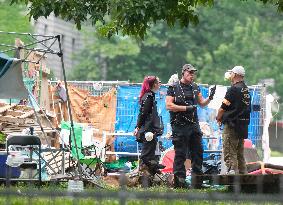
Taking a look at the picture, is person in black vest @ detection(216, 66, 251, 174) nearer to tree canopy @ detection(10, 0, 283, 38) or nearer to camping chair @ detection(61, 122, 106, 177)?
tree canopy @ detection(10, 0, 283, 38)

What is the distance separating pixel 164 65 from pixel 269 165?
5671 cm

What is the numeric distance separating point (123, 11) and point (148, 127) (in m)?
3.57

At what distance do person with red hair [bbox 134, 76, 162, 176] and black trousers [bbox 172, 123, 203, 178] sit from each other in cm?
92

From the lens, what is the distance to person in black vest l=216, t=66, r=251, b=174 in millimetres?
16969

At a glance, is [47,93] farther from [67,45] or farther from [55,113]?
[67,45]

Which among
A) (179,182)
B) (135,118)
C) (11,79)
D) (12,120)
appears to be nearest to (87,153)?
(12,120)

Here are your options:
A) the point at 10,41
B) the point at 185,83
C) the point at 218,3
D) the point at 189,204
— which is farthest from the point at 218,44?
the point at 189,204

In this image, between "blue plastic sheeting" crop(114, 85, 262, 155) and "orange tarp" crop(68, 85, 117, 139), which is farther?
"orange tarp" crop(68, 85, 117, 139)

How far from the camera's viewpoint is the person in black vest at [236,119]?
1697cm

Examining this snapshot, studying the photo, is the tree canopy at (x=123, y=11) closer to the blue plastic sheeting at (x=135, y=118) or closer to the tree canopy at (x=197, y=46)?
the blue plastic sheeting at (x=135, y=118)

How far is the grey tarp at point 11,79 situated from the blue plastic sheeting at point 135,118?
7.15m

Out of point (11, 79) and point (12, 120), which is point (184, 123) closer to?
point (11, 79)

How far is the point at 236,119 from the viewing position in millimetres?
17000

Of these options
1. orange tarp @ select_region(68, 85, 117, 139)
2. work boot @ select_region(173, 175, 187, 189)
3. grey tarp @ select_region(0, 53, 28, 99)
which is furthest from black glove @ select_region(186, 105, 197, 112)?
orange tarp @ select_region(68, 85, 117, 139)
